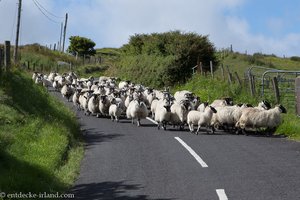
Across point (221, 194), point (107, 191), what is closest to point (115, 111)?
point (107, 191)

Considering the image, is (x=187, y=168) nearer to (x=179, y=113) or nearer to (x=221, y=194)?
(x=221, y=194)

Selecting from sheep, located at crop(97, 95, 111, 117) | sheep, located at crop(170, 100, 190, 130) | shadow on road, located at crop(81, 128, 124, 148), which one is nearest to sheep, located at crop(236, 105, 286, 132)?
sheep, located at crop(170, 100, 190, 130)

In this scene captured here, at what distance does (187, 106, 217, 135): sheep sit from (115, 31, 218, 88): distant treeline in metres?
19.0

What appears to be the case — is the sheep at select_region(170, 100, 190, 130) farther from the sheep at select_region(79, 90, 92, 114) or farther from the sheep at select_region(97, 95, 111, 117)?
the sheep at select_region(79, 90, 92, 114)

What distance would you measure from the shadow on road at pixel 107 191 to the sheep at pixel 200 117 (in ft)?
28.2

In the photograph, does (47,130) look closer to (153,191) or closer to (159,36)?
(153,191)

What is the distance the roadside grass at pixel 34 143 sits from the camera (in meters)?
10.4

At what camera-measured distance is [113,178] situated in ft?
37.8

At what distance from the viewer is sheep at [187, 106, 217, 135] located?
63.2 ft

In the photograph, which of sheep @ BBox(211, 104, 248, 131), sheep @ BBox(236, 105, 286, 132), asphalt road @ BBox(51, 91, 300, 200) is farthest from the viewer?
sheep @ BBox(211, 104, 248, 131)

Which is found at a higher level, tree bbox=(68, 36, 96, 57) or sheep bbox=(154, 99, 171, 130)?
tree bbox=(68, 36, 96, 57)

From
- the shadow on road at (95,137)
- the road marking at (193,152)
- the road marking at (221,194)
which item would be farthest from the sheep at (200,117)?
the road marking at (221,194)

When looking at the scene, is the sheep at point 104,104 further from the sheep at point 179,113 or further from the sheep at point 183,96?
the sheep at point 179,113

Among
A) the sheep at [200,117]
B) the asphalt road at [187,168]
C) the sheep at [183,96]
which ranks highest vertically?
the sheep at [183,96]
